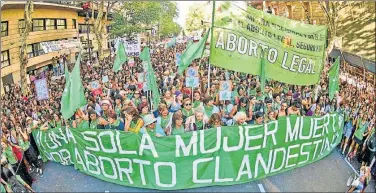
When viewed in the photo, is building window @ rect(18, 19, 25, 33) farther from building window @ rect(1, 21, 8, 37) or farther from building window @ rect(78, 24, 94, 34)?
building window @ rect(78, 24, 94, 34)

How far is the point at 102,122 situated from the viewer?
5586 mm

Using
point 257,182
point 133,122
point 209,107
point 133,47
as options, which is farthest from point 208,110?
point 133,47

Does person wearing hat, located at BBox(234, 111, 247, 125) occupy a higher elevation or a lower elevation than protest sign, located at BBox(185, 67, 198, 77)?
lower

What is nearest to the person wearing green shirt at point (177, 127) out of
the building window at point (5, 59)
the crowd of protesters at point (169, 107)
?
the crowd of protesters at point (169, 107)

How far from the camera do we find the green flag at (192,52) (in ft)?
18.6

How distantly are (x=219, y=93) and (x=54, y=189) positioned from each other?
9.14 ft

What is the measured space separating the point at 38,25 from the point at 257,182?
3.79 m

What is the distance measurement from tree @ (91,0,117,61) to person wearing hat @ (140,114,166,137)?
127cm

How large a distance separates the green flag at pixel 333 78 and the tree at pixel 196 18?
2075 millimetres

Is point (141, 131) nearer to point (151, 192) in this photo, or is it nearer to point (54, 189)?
point (151, 192)

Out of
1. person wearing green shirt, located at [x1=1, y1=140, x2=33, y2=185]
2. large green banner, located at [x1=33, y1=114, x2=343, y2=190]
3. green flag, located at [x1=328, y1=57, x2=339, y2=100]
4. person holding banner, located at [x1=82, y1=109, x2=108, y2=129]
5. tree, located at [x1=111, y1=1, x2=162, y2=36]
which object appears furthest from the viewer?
green flag, located at [x1=328, y1=57, x2=339, y2=100]

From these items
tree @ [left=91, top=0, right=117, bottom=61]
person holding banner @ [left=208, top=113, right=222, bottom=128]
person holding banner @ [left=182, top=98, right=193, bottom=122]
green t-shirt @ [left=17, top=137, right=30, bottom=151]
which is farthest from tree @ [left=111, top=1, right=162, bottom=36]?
green t-shirt @ [left=17, top=137, right=30, bottom=151]

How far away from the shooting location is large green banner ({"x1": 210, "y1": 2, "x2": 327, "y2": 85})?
5.33 metres

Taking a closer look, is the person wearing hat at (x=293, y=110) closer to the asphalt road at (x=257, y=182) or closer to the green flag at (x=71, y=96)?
the asphalt road at (x=257, y=182)
